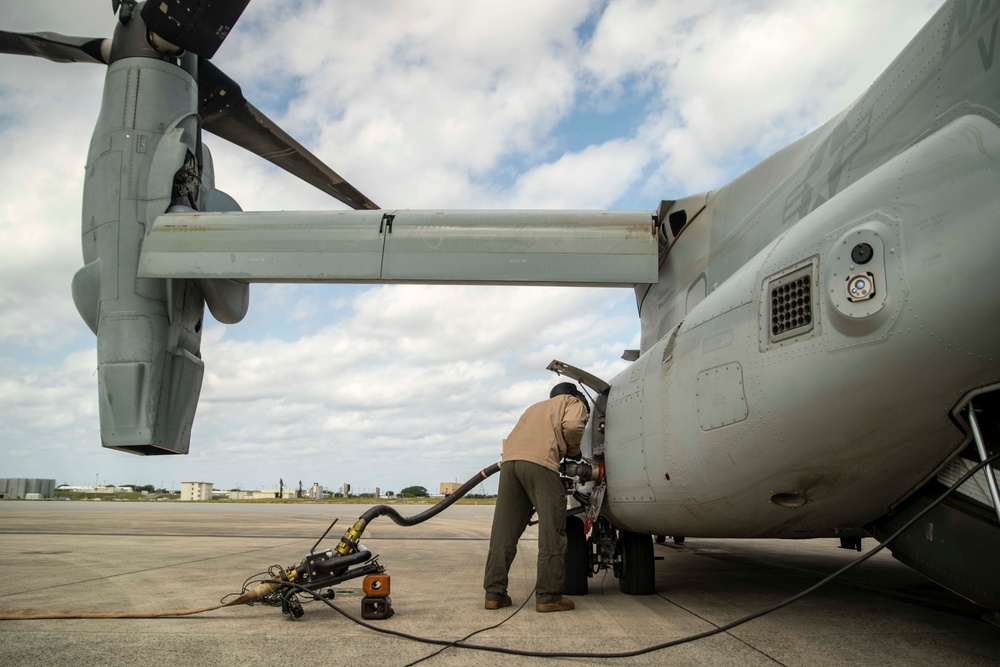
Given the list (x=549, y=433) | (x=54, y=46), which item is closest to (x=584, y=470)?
(x=549, y=433)

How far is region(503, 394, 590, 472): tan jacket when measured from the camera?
478 cm

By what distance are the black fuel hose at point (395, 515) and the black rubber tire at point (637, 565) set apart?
3.97 ft

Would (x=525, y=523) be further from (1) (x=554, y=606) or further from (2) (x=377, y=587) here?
(2) (x=377, y=587)

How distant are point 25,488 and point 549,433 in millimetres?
52701

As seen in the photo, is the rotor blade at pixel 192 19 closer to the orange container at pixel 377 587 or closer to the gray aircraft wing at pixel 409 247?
the gray aircraft wing at pixel 409 247

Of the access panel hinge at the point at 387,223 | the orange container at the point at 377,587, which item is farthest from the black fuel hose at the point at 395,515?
the access panel hinge at the point at 387,223

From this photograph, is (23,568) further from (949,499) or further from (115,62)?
(949,499)

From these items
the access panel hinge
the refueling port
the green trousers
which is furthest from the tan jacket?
the refueling port

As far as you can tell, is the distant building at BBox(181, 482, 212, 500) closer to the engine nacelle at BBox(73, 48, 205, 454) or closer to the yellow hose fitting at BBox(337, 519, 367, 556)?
the engine nacelle at BBox(73, 48, 205, 454)

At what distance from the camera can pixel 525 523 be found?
16.3 ft

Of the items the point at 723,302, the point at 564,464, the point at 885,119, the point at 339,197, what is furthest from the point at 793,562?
the point at 339,197

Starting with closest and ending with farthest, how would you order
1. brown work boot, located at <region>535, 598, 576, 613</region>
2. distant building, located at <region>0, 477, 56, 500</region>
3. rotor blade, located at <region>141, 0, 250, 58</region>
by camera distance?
1. brown work boot, located at <region>535, 598, 576, 613</region>
2. rotor blade, located at <region>141, 0, 250, 58</region>
3. distant building, located at <region>0, 477, 56, 500</region>

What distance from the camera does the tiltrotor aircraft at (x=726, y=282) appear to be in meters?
2.84

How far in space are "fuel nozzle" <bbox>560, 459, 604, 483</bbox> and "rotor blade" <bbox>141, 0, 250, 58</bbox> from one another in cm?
508
